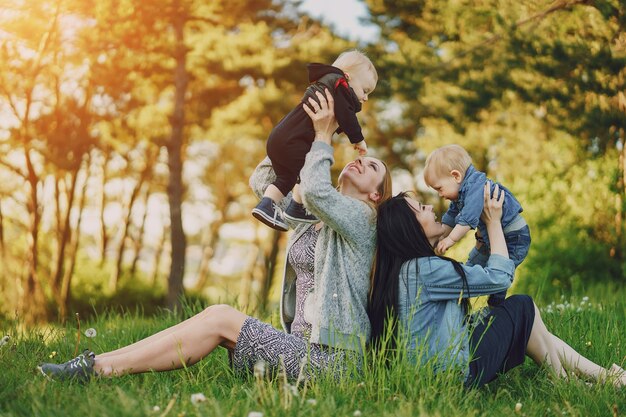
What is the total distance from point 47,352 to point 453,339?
244 centimetres

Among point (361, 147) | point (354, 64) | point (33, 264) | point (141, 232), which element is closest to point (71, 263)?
point (33, 264)

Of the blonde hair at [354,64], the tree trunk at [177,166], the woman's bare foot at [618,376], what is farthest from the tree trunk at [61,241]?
the woman's bare foot at [618,376]

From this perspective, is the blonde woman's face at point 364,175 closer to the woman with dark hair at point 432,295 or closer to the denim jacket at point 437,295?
the woman with dark hair at point 432,295

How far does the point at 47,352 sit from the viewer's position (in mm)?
4363

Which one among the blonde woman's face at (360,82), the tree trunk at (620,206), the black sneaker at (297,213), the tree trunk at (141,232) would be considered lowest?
the tree trunk at (141,232)

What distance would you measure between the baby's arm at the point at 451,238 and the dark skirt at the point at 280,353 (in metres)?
0.71

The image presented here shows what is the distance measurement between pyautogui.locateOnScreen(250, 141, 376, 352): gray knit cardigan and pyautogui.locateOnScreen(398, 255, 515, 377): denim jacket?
0.20m

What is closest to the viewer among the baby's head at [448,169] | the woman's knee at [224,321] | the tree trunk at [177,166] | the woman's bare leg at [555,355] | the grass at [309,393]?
the grass at [309,393]

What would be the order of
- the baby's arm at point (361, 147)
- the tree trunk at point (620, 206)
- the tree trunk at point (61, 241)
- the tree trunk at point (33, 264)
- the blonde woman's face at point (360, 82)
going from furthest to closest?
the tree trunk at point (61, 241) → the tree trunk at point (33, 264) → the tree trunk at point (620, 206) → the blonde woman's face at point (360, 82) → the baby's arm at point (361, 147)

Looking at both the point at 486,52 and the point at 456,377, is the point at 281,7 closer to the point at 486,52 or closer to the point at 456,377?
the point at 486,52

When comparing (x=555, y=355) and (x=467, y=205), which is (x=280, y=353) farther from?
(x=555, y=355)

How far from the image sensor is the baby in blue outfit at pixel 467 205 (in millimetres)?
3742

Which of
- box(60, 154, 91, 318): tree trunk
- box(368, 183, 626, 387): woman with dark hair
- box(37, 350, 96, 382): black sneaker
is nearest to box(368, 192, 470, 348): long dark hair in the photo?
box(368, 183, 626, 387): woman with dark hair

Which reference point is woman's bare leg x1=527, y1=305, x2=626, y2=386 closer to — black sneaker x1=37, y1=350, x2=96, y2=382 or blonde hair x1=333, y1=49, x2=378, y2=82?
blonde hair x1=333, y1=49, x2=378, y2=82
